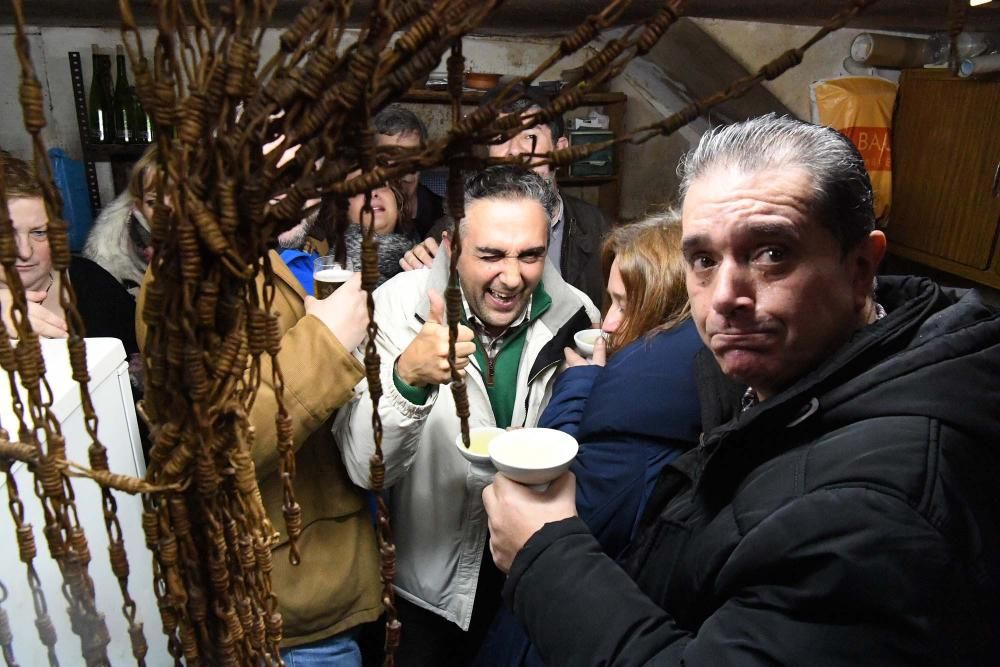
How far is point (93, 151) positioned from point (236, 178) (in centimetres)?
334

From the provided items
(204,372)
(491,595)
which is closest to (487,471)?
(491,595)

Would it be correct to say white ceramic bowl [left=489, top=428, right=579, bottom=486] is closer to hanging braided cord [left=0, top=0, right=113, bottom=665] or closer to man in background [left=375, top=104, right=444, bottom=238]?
hanging braided cord [left=0, top=0, right=113, bottom=665]

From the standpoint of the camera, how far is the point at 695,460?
2.82 ft

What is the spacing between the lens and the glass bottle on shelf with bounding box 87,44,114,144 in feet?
10.5

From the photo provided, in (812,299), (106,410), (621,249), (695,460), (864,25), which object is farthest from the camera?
(864,25)

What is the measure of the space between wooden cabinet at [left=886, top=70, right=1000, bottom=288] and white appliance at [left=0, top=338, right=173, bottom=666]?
9.19ft

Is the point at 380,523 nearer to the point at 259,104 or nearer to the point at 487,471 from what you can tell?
the point at 259,104

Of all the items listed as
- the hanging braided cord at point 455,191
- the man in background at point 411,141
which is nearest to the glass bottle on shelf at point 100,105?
the man in background at point 411,141

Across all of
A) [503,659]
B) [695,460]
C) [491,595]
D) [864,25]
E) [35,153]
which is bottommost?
[491,595]

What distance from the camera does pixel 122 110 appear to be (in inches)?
128

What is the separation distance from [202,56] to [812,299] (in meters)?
0.65


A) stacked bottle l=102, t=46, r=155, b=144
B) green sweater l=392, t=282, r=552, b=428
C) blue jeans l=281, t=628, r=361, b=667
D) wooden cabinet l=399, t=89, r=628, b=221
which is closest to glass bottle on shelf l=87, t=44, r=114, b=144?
stacked bottle l=102, t=46, r=155, b=144

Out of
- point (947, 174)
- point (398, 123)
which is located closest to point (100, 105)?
point (398, 123)

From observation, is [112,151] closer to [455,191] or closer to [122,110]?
[122,110]
